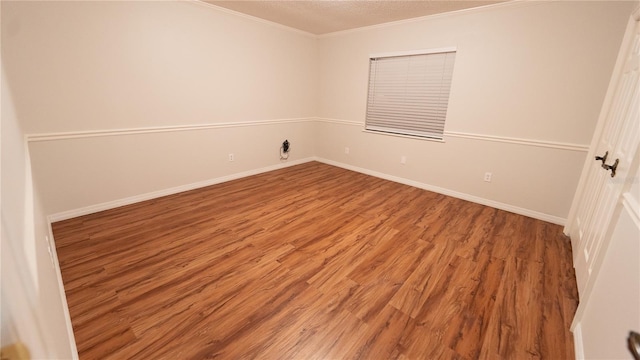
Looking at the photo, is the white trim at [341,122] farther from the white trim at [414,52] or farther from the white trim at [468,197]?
the white trim at [414,52]

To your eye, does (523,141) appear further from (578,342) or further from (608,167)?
(578,342)

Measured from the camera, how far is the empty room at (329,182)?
1472 millimetres

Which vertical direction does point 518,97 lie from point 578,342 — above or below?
above

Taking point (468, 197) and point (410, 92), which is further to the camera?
point (410, 92)

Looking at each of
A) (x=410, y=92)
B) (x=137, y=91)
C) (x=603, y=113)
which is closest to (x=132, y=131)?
(x=137, y=91)

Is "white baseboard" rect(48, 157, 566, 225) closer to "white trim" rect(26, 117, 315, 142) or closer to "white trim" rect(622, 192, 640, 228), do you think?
"white trim" rect(26, 117, 315, 142)

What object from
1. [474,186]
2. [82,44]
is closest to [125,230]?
[82,44]

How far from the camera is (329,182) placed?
4.19 meters

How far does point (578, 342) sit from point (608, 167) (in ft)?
3.64

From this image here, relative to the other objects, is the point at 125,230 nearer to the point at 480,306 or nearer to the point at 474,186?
the point at 480,306

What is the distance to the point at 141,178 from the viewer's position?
3.20m

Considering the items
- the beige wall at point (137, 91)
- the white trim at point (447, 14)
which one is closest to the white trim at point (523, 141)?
the white trim at point (447, 14)

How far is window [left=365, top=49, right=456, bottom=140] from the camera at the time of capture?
361 centimetres

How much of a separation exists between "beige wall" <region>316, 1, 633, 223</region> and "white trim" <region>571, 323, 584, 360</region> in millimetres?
1902
